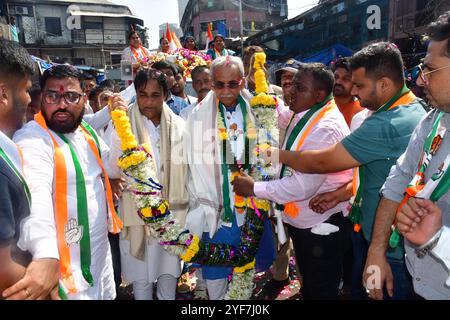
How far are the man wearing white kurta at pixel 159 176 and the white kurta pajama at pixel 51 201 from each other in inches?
15.7

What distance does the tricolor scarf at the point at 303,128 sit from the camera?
283 centimetres

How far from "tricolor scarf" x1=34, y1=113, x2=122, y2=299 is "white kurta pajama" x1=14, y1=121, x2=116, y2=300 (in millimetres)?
33

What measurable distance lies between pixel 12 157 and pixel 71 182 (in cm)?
63

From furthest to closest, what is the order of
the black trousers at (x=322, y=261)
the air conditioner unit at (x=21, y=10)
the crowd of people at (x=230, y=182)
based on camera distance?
the air conditioner unit at (x=21, y=10) → the black trousers at (x=322, y=261) → the crowd of people at (x=230, y=182)

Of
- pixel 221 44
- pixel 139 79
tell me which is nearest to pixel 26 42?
pixel 221 44

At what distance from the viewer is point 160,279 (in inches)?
133

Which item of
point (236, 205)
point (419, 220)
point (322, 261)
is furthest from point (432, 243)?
point (236, 205)

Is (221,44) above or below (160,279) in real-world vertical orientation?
above

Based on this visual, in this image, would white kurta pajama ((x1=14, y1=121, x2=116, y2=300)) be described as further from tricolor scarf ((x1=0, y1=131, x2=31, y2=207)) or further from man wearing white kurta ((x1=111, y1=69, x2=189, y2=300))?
man wearing white kurta ((x1=111, y1=69, x2=189, y2=300))

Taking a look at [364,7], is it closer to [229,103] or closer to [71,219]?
[229,103]

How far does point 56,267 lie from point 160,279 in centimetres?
179

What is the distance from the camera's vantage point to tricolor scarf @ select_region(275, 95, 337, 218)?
2.83 meters

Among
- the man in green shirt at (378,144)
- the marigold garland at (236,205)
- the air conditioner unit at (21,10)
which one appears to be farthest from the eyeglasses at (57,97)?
the air conditioner unit at (21,10)

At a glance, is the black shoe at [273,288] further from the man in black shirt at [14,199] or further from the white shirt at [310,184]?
the man in black shirt at [14,199]
